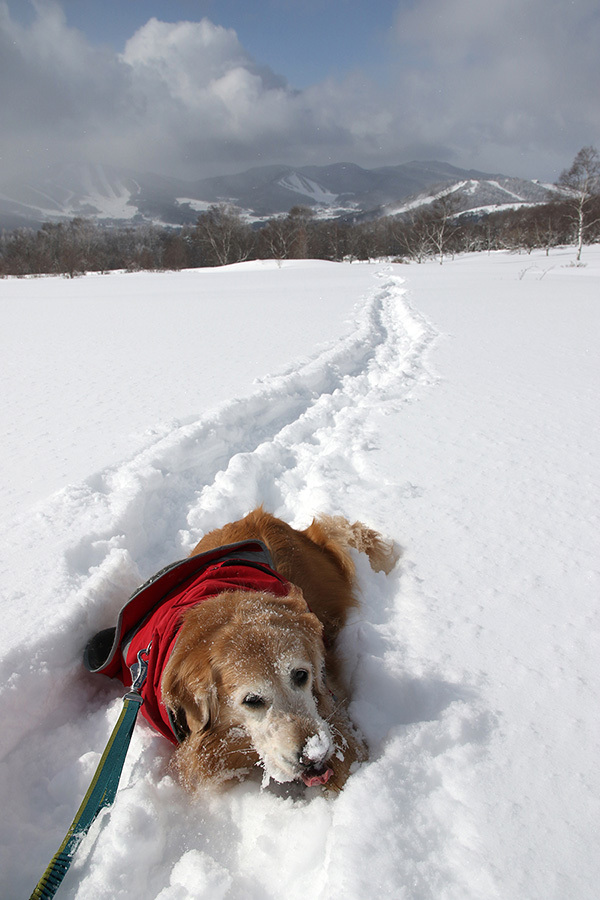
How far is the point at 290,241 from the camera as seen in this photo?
169 ft

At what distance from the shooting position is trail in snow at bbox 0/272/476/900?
4.14 ft

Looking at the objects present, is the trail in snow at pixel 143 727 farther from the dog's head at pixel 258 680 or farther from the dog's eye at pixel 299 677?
the dog's eye at pixel 299 677

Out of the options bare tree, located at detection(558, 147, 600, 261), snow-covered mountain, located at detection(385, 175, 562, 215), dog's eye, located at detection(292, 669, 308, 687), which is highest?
snow-covered mountain, located at detection(385, 175, 562, 215)

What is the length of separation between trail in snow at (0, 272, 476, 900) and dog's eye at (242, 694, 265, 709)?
1.02ft

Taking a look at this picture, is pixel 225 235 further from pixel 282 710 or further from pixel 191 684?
pixel 282 710

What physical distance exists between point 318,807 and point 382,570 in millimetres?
1222

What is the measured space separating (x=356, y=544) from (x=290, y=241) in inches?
2143

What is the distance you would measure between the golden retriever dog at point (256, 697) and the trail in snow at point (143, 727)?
99 mm

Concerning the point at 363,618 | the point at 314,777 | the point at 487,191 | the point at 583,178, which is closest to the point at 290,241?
the point at 583,178

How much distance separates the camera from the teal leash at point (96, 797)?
109cm

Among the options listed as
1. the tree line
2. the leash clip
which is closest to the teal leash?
the leash clip

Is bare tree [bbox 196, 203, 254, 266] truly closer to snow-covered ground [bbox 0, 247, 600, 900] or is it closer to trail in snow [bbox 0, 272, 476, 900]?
snow-covered ground [bbox 0, 247, 600, 900]

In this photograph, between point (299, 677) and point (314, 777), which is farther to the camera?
point (299, 677)

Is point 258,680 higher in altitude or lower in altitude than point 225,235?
lower
